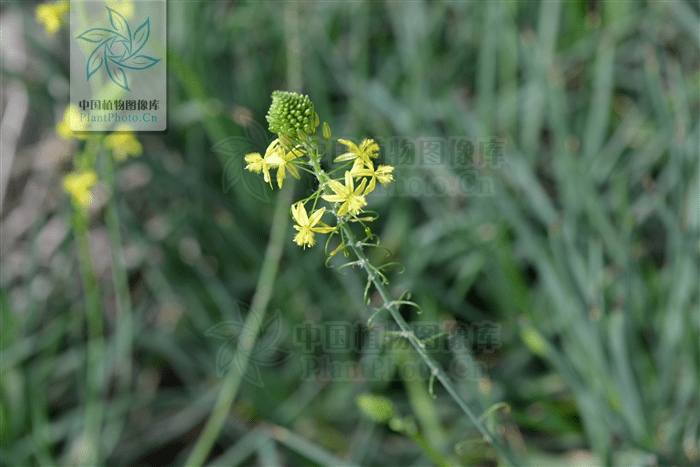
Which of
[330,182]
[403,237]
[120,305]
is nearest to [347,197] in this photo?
[330,182]

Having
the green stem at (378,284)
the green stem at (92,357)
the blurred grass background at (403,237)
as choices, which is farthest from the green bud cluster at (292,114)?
the green stem at (92,357)

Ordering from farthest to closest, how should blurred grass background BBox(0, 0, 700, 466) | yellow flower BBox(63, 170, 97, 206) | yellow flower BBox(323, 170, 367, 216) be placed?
blurred grass background BBox(0, 0, 700, 466) < yellow flower BBox(63, 170, 97, 206) < yellow flower BBox(323, 170, 367, 216)

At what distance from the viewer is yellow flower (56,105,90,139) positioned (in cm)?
145

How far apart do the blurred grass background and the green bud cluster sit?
Result: 794 millimetres

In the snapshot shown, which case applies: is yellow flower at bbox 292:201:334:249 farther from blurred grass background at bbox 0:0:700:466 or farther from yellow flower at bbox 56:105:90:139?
yellow flower at bbox 56:105:90:139

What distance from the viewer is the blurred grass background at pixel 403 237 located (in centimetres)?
153

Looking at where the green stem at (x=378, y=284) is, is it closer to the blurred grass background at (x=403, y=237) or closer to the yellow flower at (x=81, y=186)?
the blurred grass background at (x=403, y=237)

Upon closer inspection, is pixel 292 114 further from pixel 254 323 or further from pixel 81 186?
pixel 254 323

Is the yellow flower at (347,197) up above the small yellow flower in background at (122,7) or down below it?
below

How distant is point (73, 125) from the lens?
4.99 feet

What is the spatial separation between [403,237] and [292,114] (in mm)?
1091

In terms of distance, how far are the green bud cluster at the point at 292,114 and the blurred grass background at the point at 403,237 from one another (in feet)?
2.60

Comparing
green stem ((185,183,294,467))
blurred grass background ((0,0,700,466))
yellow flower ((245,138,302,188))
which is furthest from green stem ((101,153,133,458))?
yellow flower ((245,138,302,188))

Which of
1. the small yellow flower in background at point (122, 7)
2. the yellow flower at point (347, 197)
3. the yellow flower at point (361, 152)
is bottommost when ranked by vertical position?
the yellow flower at point (347, 197)
